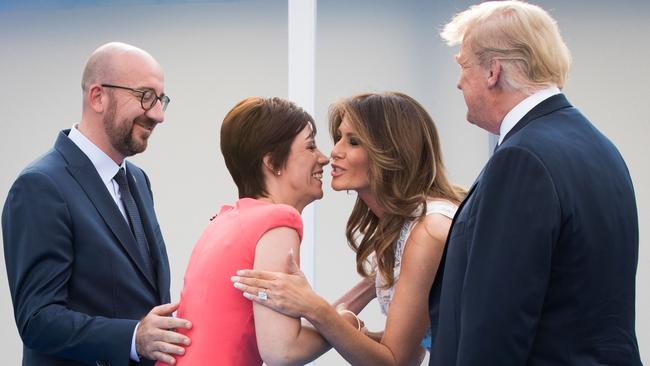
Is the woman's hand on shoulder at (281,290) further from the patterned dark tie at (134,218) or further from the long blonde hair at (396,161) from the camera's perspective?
the patterned dark tie at (134,218)

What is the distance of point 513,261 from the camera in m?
1.81

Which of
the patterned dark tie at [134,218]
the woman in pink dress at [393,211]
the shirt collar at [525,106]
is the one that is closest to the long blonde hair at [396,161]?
the woman in pink dress at [393,211]

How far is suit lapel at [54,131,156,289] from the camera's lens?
8.68 ft

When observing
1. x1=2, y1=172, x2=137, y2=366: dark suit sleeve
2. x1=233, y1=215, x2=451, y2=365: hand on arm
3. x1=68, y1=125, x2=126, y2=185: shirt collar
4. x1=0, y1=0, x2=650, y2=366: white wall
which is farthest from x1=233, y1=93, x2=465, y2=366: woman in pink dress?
x1=0, y1=0, x2=650, y2=366: white wall

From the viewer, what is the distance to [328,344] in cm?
238

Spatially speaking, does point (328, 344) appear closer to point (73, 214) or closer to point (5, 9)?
point (73, 214)

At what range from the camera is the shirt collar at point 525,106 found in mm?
1989

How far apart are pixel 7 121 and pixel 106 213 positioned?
282 cm

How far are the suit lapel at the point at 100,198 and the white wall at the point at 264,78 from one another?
2039 mm

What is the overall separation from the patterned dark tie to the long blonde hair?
27.0 inches

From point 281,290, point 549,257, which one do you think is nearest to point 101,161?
point 281,290

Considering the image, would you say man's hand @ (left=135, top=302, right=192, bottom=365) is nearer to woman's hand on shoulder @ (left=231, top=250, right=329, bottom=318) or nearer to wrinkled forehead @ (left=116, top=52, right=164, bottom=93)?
woman's hand on shoulder @ (left=231, top=250, right=329, bottom=318)

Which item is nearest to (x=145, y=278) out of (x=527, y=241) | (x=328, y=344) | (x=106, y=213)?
(x=106, y=213)

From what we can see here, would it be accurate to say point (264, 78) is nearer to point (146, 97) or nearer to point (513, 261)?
point (146, 97)
